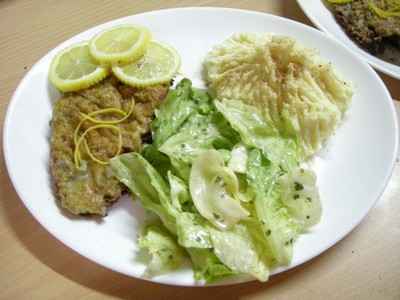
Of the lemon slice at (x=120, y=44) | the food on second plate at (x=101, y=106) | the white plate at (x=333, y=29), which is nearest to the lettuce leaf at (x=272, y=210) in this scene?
the food on second plate at (x=101, y=106)

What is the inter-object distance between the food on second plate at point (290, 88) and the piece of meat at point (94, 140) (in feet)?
1.29

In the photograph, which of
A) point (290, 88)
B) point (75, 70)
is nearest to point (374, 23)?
point (290, 88)

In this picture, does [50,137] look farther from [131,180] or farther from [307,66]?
[307,66]

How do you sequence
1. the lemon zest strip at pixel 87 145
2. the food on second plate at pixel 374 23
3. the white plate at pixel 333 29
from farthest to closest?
the food on second plate at pixel 374 23 → the white plate at pixel 333 29 → the lemon zest strip at pixel 87 145

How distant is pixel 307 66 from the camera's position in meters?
2.38

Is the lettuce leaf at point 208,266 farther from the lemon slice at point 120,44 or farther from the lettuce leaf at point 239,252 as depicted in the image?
the lemon slice at point 120,44

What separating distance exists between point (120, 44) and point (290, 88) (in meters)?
0.89

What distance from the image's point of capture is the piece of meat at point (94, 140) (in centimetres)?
202

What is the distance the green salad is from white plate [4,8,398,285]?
97 mm

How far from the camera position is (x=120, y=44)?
2389mm

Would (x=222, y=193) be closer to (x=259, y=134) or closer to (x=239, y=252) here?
(x=239, y=252)

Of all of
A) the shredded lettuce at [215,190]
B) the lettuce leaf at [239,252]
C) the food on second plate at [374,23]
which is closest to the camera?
the lettuce leaf at [239,252]

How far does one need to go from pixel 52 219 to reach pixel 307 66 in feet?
4.69

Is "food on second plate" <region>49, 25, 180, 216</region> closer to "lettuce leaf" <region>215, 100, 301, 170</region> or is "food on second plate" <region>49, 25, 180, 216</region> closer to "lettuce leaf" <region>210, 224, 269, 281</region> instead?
"lettuce leaf" <region>215, 100, 301, 170</region>
